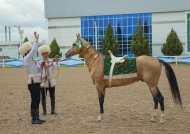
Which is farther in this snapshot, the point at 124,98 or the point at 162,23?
the point at 162,23

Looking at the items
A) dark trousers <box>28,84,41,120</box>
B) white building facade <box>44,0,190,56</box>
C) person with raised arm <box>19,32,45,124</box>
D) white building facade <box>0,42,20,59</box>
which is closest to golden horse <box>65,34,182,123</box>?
person with raised arm <box>19,32,45,124</box>

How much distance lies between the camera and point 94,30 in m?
63.3

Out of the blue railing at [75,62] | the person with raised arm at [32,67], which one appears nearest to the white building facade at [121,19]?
the blue railing at [75,62]

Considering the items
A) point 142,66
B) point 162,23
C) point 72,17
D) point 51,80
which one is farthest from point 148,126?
point 72,17

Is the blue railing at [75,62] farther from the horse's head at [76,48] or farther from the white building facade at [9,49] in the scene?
the white building facade at [9,49]

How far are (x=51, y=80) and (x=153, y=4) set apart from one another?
51.8 meters

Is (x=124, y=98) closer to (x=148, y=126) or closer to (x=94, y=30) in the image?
(x=148, y=126)

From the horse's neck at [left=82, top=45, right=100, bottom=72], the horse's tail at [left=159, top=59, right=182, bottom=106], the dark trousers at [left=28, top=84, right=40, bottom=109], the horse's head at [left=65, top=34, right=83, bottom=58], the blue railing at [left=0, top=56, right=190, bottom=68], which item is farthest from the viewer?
the blue railing at [left=0, top=56, right=190, bottom=68]

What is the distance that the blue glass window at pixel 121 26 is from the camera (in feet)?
198

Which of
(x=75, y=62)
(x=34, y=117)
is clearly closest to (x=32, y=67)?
(x=34, y=117)

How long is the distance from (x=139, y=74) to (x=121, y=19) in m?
54.1

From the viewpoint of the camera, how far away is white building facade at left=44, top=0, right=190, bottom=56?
57.8 metres

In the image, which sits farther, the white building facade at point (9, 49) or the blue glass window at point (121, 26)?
the white building facade at point (9, 49)

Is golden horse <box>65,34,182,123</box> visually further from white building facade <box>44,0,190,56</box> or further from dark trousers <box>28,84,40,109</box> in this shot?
white building facade <box>44,0,190,56</box>
